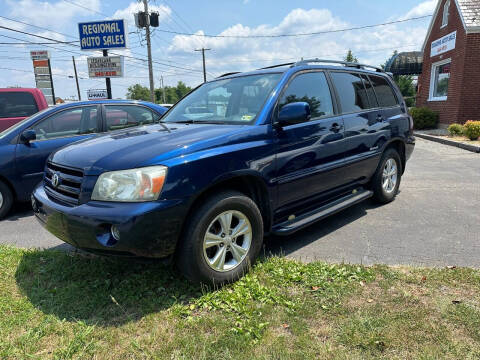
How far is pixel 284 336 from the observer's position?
2322 mm

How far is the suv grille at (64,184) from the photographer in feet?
9.08

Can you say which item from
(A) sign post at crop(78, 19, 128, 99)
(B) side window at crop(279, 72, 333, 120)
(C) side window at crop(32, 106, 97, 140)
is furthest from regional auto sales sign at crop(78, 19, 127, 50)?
(B) side window at crop(279, 72, 333, 120)

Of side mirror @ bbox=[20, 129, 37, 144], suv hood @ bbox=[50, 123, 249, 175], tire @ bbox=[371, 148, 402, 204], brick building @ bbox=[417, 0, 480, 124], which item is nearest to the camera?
suv hood @ bbox=[50, 123, 249, 175]

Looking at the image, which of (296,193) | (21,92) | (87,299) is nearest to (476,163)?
(296,193)

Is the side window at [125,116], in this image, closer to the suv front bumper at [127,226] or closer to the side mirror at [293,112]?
the side mirror at [293,112]

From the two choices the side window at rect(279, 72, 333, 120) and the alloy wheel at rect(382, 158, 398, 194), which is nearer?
the side window at rect(279, 72, 333, 120)

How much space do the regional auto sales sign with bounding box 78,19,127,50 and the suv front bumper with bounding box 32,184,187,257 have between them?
14387 mm

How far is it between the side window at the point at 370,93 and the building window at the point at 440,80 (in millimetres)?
13315

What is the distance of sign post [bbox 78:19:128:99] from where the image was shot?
15.0 m

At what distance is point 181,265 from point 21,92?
639 centimetres

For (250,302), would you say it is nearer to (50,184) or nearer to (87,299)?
(87,299)

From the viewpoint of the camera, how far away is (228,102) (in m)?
3.73

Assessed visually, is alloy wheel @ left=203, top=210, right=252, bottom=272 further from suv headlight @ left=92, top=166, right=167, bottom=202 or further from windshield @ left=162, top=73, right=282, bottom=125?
windshield @ left=162, top=73, right=282, bottom=125

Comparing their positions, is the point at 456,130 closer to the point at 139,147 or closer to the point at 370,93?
the point at 370,93
